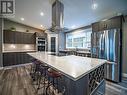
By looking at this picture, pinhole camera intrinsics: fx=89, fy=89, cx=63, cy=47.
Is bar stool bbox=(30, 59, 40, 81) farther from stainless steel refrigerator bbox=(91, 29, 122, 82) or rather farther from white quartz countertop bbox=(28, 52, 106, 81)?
stainless steel refrigerator bbox=(91, 29, 122, 82)

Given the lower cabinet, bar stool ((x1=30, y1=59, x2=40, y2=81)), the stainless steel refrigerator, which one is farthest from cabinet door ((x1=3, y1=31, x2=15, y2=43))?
the stainless steel refrigerator

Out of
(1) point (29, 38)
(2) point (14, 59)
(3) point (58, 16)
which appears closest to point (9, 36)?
(1) point (29, 38)

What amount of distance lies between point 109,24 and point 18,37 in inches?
220

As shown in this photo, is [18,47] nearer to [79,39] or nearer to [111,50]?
[79,39]

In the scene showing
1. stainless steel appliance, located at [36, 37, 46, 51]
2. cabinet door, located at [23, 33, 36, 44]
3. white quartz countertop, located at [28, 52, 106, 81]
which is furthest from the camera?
stainless steel appliance, located at [36, 37, 46, 51]

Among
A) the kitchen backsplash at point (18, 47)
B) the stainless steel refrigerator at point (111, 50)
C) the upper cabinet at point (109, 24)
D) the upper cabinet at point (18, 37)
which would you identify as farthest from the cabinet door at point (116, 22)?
the kitchen backsplash at point (18, 47)

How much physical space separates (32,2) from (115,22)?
3408 millimetres

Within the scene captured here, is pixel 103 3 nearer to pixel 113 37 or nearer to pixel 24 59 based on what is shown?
pixel 113 37

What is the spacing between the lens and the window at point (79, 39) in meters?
5.61

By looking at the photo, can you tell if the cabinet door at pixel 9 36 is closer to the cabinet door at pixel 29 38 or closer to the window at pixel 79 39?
the cabinet door at pixel 29 38

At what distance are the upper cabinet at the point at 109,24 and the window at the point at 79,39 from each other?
1358 mm

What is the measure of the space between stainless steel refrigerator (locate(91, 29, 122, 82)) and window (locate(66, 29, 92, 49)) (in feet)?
5.66

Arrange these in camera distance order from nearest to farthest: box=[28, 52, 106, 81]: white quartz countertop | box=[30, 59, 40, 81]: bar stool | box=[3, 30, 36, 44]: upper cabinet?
box=[28, 52, 106, 81]: white quartz countertop
box=[30, 59, 40, 81]: bar stool
box=[3, 30, 36, 44]: upper cabinet

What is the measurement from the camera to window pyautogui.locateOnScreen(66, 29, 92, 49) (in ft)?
18.4
